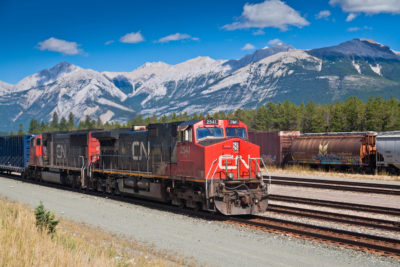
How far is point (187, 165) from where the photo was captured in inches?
616

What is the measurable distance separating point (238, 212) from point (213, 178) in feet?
5.13

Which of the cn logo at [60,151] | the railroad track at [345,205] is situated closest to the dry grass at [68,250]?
the railroad track at [345,205]

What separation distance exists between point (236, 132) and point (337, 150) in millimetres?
19842


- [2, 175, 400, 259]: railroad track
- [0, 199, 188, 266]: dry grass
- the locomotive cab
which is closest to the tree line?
the locomotive cab

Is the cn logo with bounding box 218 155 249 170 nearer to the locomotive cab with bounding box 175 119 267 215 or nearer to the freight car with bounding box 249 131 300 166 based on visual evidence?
the locomotive cab with bounding box 175 119 267 215

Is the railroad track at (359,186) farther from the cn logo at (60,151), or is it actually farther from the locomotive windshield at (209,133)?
the cn logo at (60,151)

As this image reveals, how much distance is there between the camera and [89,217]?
51.4ft

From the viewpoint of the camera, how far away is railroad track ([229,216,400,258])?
10.5 meters

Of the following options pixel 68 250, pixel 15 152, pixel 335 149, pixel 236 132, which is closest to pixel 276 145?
pixel 335 149

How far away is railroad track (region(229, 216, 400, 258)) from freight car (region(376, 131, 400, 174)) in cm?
1903

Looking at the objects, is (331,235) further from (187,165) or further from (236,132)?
(187,165)

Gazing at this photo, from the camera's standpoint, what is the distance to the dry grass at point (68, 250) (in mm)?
7281

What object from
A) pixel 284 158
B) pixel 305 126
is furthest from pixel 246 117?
pixel 284 158

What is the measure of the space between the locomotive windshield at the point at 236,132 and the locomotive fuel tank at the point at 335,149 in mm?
18680
